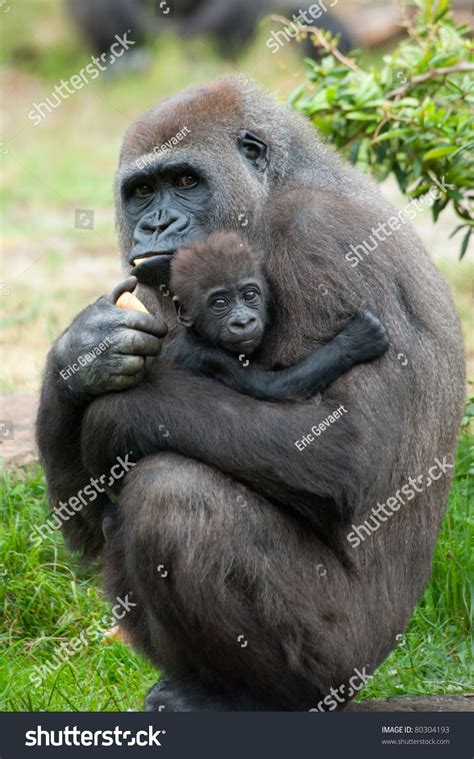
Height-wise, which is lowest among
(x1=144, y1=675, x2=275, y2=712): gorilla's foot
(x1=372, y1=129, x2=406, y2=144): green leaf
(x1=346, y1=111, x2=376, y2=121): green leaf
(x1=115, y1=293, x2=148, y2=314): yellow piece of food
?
(x1=144, y1=675, x2=275, y2=712): gorilla's foot

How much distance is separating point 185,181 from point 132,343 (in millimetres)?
786

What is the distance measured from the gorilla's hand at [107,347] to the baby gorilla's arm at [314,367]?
27cm

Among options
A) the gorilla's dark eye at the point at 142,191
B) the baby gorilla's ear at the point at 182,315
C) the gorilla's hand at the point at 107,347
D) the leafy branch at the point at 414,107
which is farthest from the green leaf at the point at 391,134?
the gorilla's hand at the point at 107,347

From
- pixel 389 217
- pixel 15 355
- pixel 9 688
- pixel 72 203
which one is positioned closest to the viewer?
pixel 389 217

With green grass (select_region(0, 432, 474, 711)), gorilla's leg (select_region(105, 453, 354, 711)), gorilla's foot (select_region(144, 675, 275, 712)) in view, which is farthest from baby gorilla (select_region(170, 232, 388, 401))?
green grass (select_region(0, 432, 474, 711))

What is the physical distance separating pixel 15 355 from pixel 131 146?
464cm

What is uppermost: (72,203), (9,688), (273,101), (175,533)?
(72,203)

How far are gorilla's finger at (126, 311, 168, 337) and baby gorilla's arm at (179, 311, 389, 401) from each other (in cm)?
24

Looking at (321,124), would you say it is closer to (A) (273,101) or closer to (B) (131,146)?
(A) (273,101)

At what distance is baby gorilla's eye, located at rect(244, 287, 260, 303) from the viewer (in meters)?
3.91

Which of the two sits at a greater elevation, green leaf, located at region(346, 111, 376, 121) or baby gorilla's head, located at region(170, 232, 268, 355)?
green leaf, located at region(346, 111, 376, 121)

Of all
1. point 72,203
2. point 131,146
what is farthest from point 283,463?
point 72,203

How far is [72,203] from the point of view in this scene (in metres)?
12.9

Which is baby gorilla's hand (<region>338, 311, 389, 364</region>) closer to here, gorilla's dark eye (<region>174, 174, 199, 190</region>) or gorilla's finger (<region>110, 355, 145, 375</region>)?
gorilla's finger (<region>110, 355, 145, 375</region>)
